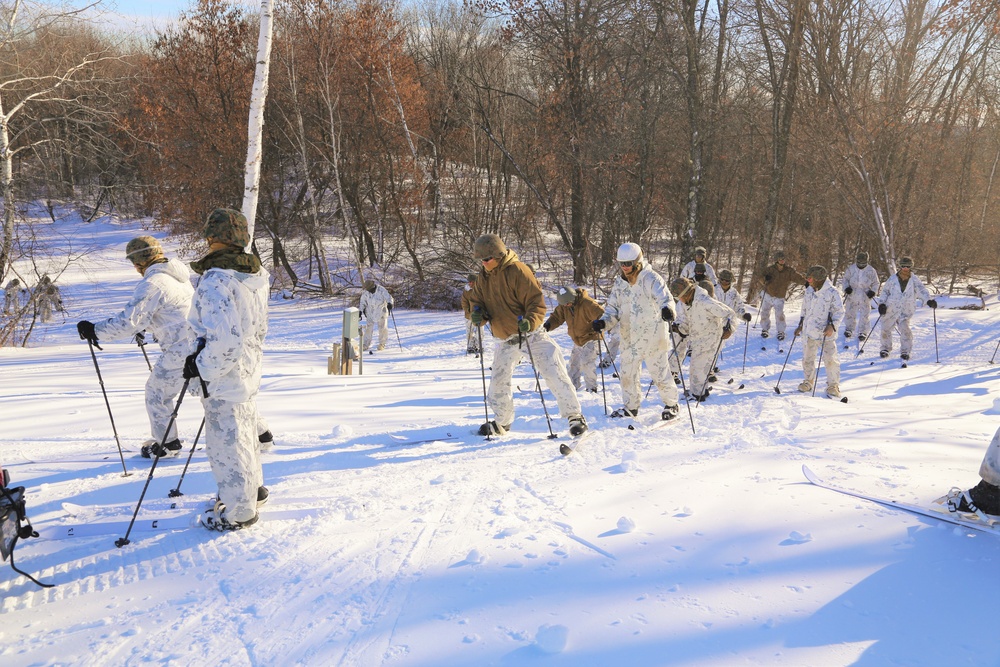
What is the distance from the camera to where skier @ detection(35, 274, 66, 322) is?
47.1 feet

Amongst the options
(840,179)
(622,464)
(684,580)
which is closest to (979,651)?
(684,580)

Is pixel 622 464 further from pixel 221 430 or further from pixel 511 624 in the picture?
pixel 221 430

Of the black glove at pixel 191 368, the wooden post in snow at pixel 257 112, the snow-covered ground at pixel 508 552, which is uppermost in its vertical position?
the wooden post in snow at pixel 257 112

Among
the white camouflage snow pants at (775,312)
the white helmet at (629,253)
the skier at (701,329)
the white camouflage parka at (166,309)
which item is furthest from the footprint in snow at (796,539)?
the white camouflage snow pants at (775,312)

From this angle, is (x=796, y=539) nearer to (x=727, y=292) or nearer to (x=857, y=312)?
(x=727, y=292)

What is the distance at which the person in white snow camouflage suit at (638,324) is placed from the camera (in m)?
6.36

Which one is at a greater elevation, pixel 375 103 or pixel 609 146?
pixel 375 103

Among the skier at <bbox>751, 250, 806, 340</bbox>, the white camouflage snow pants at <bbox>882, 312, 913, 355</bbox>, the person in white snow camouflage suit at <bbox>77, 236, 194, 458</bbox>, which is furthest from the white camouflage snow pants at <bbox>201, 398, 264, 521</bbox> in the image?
the skier at <bbox>751, 250, 806, 340</bbox>

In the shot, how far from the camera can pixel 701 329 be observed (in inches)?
327

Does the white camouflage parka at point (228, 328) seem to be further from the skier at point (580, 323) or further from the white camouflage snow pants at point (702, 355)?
the white camouflage snow pants at point (702, 355)

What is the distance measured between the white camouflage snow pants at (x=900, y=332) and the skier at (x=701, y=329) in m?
5.48

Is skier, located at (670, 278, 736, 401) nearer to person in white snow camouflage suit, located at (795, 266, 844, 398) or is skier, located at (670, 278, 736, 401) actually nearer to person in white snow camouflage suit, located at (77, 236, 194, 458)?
person in white snow camouflage suit, located at (795, 266, 844, 398)

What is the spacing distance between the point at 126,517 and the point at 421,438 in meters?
2.40

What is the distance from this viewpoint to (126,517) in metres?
3.80
